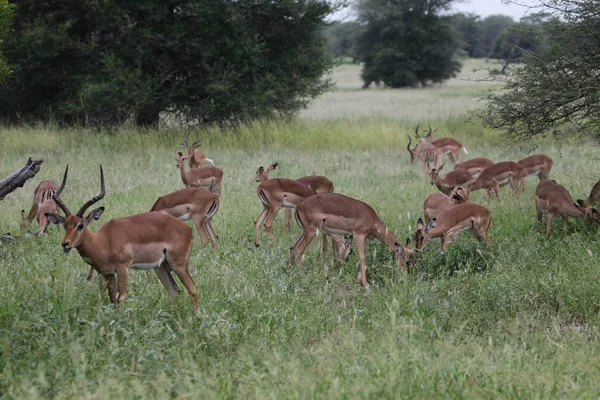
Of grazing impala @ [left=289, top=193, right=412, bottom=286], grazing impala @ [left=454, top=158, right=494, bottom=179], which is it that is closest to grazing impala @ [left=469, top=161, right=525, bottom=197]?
grazing impala @ [left=454, top=158, right=494, bottom=179]

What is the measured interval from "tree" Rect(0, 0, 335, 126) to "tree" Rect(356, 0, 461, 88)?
27.7 metres

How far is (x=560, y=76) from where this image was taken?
887 centimetres

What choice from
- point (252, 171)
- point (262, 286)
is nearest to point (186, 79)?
point (252, 171)

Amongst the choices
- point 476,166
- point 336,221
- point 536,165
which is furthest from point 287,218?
point 536,165

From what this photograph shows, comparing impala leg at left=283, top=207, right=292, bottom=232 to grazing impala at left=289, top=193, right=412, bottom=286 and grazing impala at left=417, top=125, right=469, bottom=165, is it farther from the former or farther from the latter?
grazing impala at left=417, top=125, right=469, bottom=165

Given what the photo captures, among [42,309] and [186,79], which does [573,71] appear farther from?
[186,79]

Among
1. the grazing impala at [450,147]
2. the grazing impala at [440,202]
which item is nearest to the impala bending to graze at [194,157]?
the grazing impala at [440,202]

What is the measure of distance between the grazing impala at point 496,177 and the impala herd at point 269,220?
1 centimetres

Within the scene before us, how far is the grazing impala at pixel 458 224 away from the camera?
7.96 m

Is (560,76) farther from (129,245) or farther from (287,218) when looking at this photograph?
(129,245)

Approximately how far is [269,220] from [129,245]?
3342mm

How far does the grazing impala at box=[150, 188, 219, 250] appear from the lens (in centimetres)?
832

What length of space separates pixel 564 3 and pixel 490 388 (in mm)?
6428

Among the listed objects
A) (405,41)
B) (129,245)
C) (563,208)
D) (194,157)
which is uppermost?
(129,245)
